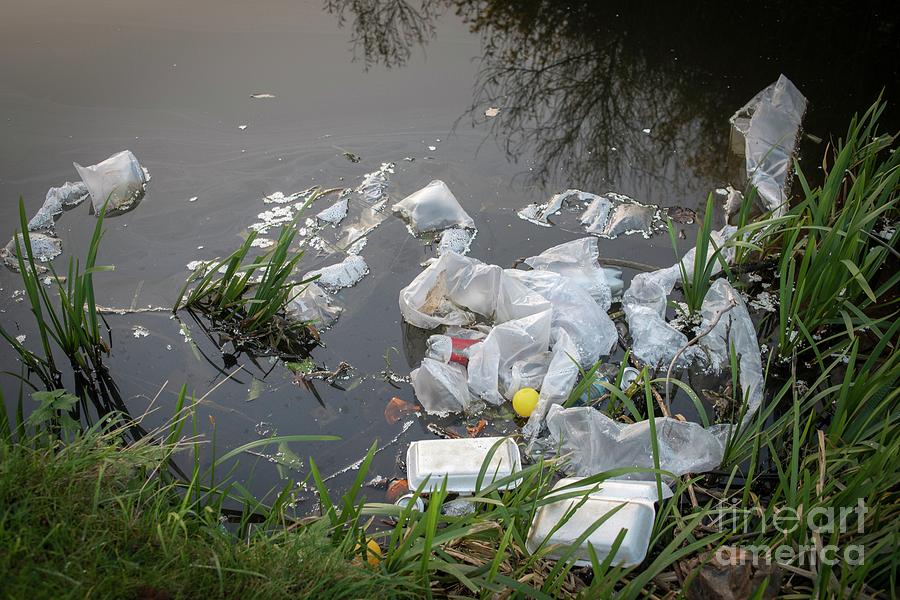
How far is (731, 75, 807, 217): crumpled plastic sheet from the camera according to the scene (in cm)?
320

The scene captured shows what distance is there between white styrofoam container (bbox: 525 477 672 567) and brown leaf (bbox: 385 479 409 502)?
0.43 metres

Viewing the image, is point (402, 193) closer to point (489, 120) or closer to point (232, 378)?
point (489, 120)

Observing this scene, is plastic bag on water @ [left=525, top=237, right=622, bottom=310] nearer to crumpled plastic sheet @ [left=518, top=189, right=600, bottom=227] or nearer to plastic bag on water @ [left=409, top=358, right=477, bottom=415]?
crumpled plastic sheet @ [left=518, top=189, right=600, bottom=227]

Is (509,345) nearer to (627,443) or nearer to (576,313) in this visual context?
(576,313)

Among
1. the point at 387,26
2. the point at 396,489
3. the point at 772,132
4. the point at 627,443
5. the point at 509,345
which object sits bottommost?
the point at 396,489

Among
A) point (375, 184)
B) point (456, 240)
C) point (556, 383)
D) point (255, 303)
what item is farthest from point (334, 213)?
point (556, 383)

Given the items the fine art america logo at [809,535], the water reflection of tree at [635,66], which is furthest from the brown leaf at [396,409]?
the water reflection of tree at [635,66]

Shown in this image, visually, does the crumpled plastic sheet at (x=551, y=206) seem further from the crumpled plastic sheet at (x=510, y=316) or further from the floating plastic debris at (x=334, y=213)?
the floating plastic debris at (x=334, y=213)

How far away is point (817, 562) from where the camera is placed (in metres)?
1.71

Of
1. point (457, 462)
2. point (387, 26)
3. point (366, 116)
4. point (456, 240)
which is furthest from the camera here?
point (387, 26)

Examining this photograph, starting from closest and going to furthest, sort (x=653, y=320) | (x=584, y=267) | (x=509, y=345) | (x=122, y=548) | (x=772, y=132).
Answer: (x=122, y=548), (x=509, y=345), (x=653, y=320), (x=584, y=267), (x=772, y=132)

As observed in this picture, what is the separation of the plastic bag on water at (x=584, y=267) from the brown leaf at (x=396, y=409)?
79cm

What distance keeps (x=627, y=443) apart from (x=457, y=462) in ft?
1.63

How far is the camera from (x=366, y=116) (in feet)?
12.0
